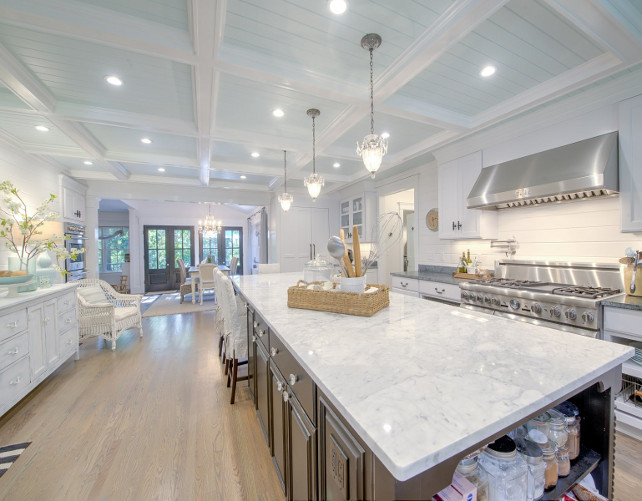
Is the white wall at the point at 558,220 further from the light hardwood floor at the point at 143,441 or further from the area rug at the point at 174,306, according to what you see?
the area rug at the point at 174,306

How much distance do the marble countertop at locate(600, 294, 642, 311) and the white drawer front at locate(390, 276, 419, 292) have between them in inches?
68.2

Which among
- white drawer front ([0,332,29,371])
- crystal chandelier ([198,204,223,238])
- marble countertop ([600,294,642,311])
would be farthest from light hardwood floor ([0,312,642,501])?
crystal chandelier ([198,204,223,238])

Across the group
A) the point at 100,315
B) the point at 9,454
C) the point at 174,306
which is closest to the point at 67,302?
the point at 100,315

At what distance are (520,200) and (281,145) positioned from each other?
8.37 feet

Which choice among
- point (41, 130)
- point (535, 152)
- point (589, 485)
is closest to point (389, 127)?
point (535, 152)

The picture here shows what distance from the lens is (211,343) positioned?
12.1 ft

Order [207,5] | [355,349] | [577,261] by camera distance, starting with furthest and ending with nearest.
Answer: [577,261] → [207,5] → [355,349]

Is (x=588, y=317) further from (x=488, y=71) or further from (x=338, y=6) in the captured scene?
(x=338, y=6)

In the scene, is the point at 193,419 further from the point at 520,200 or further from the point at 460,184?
the point at 460,184

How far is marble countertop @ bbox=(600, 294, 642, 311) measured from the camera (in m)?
1.70

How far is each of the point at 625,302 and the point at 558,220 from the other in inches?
41.9

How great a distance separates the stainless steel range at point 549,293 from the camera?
192cm

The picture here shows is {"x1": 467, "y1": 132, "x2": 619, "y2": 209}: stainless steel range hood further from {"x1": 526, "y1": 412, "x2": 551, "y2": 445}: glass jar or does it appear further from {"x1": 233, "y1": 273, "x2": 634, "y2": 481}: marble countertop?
{"x1": 526, "y1": 412, "x2": 551, "y2": 445}: glass jar

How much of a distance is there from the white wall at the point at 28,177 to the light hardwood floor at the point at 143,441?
182 cm
